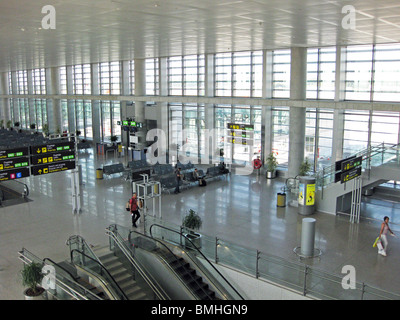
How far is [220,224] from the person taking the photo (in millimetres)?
15859

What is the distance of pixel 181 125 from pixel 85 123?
15.3 meters

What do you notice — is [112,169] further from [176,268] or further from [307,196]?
[176,268]

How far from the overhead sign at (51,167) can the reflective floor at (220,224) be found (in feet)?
6.51

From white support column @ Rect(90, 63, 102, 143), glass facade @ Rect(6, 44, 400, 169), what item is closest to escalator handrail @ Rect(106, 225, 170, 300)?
glass facade @ Rect(6, 44, 400, 169)

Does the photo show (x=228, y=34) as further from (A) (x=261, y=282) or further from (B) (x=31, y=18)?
(A) (x=261, y=282)

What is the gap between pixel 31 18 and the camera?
1181 cm

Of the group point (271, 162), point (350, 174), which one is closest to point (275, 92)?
point (271, 162)

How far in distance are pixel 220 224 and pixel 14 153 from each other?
802cm

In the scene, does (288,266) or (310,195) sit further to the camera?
(310,195)

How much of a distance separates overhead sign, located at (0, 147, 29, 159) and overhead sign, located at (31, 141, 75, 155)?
0.28 meters

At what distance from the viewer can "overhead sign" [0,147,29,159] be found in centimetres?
1477

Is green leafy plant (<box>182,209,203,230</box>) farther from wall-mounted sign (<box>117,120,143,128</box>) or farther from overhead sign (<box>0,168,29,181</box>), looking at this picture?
wall-mounted sign (<box>117,120,143,128</box>)

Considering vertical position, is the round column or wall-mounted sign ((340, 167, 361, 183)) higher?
wall-mounted sign ((340, 167, 361, 183))
